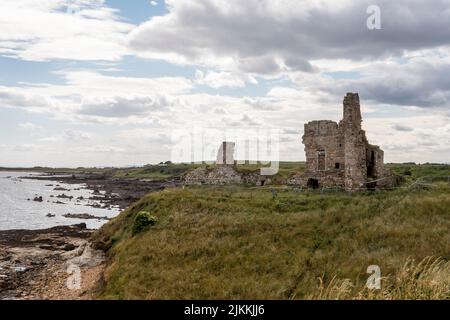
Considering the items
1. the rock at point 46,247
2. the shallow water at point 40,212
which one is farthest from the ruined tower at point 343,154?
the shallow water at point 40,212

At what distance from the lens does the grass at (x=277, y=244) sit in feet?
63.7

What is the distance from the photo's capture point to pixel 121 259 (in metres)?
27.1

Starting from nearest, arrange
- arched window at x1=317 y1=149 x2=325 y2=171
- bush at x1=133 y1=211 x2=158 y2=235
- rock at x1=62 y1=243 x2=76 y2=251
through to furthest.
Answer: bush at x1=133 y1=211 x2=158 y2=235 → arched window at x1=317 y1=149 x2=325 y2=171 → rock at x1=62 y1=243 x2=76 y2=251

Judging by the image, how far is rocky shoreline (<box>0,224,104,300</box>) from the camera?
26628 mm

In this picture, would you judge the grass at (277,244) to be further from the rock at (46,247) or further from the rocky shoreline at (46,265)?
the rock at (46,247)

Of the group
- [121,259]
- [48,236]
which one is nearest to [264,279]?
[121,259]

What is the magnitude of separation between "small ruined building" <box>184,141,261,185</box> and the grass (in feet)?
27.8

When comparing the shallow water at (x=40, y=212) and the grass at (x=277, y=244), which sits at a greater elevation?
the grass at (x=277, y=244)

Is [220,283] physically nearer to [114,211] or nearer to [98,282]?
[98,282]

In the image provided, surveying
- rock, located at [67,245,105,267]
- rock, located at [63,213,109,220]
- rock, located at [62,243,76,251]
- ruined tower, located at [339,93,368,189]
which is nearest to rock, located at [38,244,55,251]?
rock, located at [62,243,76,251]

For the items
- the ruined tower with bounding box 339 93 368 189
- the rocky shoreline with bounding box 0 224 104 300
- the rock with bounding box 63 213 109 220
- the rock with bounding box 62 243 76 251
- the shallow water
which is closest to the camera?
the rocky shoreline with bounding box 0 224 104 300

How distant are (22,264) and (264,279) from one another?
25.8 meters

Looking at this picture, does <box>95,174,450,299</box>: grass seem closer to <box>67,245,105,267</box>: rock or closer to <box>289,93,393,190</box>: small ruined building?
<box>67,245,105,267</box>: rock

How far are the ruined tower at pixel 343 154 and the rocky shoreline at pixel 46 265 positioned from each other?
2051 centimetres
